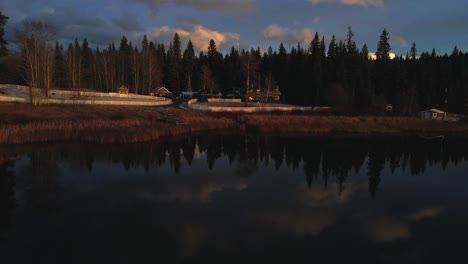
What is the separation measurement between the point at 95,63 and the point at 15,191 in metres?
87.2

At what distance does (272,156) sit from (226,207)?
45.9 feet

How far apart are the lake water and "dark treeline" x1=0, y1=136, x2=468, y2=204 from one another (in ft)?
0.53

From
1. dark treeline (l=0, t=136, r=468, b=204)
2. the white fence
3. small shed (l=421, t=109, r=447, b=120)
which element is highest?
the white fence

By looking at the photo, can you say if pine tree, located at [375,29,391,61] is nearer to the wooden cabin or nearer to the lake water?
the wooden cabin

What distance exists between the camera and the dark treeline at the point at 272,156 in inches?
877

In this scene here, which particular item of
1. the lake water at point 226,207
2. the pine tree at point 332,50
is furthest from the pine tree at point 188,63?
the lake water at point 226,207

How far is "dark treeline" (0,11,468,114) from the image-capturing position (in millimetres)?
74875

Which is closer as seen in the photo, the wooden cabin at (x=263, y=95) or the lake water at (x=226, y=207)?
the lake water at (x=226, y=207)

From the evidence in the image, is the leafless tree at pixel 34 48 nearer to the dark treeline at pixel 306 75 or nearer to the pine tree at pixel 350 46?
the dark treeline at pixel 306 75

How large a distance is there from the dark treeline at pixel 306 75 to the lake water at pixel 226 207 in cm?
4348

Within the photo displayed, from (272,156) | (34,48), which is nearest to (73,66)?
(34,48)

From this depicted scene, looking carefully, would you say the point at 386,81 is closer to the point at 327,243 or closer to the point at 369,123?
the point at 369,123

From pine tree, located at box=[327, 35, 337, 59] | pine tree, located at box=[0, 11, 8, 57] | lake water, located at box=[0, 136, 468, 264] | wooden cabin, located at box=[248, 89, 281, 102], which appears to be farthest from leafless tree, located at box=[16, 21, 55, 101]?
pine tree, located at box=[327, 35, 337, 59]

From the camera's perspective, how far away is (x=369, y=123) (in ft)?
163
